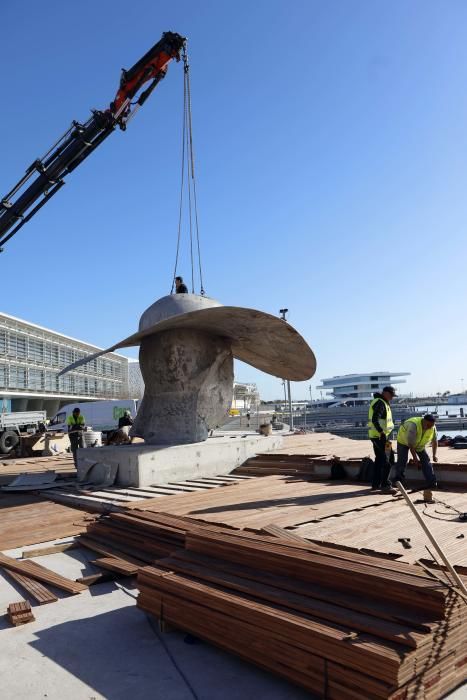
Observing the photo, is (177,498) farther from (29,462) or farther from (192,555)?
(29,462)

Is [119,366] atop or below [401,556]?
atop

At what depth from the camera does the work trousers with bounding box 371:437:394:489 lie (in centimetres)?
858

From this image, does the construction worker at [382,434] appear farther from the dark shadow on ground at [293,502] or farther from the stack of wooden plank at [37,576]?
the stack of wooden plank at [37,576]

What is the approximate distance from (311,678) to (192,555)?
1.97m

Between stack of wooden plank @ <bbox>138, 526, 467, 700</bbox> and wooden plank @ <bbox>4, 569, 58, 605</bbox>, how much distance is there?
3.84 ft

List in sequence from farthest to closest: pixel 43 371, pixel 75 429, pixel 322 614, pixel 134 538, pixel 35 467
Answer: pixel 43 371 → pixel 35 467 → pixel 75 429 → pixel 134 538 → pixel 322 614

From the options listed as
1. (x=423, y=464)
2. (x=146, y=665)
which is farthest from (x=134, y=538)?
(x=423, y=464)

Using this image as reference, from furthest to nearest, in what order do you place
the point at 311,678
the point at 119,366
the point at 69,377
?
1. the point at 119,366
2. the point at 69,377
3. the point at 311,678

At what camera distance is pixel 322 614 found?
3615mm

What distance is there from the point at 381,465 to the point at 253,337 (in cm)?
527

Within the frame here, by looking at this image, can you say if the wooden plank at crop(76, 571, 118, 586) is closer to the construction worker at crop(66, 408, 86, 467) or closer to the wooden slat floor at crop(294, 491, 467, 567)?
the wooden slat floor at crop(294, 491, 467, 567)

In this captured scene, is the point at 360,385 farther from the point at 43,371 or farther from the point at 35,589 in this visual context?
the point at 35,589

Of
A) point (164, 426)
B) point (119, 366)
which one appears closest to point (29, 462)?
point (164, 426)

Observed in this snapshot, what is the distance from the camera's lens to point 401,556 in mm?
4836
